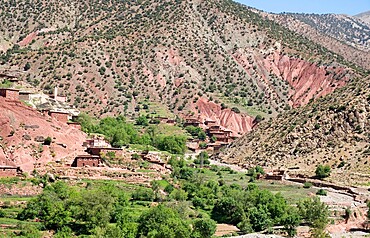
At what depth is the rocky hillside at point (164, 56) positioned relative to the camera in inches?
4808

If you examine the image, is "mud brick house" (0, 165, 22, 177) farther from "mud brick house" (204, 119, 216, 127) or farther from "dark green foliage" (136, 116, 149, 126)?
"mud brick house" (204, 119, 216, 127)

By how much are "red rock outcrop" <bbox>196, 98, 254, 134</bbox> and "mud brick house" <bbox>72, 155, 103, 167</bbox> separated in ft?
207

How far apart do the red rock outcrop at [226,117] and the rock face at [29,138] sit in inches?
2444

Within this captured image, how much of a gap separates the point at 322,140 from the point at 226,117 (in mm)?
39883

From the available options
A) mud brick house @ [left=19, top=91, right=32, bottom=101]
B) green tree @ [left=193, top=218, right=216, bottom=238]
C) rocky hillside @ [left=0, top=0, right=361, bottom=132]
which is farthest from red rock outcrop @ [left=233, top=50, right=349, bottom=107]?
green tree @ [left=193, top=218, right=216, bottom=238]

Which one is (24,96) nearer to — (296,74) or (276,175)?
(276,175)

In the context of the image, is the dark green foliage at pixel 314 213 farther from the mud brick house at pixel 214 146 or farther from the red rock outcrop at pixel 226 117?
the red rock outcrop at pixel 226 117

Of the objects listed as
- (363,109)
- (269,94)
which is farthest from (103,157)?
(269,94)

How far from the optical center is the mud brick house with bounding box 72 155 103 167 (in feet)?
187

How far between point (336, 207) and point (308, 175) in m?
17.5

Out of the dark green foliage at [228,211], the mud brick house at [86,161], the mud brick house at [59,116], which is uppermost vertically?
the mud brick house at [59,116]

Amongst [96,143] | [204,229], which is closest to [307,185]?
[96,143]

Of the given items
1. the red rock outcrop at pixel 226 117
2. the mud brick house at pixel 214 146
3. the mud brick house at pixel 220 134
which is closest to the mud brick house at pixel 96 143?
the mud brick house at pixel 214 146

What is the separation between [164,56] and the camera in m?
138
